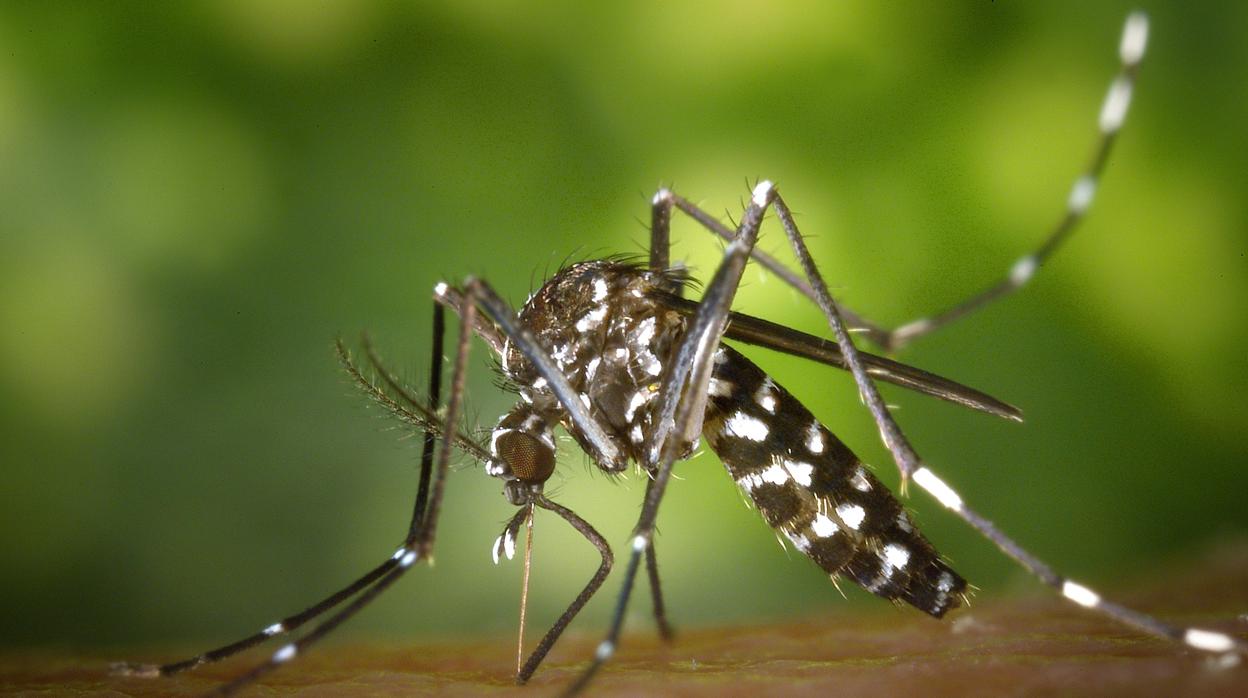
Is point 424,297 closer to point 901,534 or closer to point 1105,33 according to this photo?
point 901,534

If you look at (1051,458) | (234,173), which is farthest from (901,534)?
(234,173)

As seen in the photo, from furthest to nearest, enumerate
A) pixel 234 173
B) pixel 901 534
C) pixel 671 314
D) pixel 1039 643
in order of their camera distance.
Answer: pixel 234 173, pixel 671 314, pixel 901 534, pixel 1039 643

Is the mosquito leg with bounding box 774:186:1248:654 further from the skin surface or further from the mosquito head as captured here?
the mosquito head

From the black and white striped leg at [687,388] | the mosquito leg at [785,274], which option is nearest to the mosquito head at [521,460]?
the black and white striped leg at [687,388]

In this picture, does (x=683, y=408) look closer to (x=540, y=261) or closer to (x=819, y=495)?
(x=819, y=495)

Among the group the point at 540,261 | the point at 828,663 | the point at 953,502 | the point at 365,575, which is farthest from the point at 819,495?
the point at 540,261

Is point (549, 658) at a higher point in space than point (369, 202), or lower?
lower
